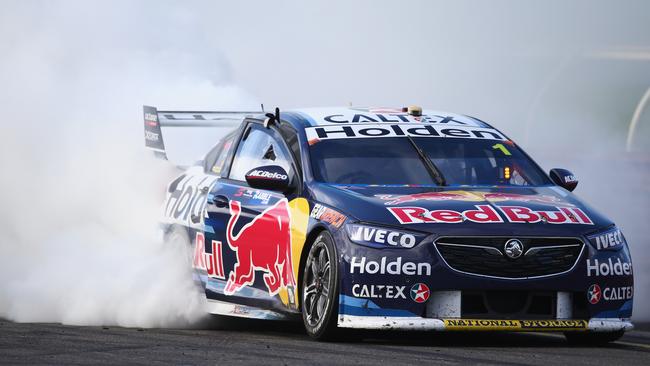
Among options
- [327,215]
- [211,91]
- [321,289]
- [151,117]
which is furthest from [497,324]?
[211,91]

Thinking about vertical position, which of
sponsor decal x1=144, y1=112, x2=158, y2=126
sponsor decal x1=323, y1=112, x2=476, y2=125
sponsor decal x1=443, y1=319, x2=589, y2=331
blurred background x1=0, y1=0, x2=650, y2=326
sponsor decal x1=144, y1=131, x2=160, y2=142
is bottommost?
blurred background x1=0, y1=0, x2=650, y2=326

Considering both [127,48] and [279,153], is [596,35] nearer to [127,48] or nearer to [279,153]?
[127,48]

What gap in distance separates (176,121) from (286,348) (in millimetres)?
4978

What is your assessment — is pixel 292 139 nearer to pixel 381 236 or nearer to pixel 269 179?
pixel 269 179

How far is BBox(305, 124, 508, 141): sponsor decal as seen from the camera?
29.1 feet

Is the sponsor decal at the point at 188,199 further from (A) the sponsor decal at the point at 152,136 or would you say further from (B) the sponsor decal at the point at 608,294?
(B) the sponsor decal at the point at 608,294

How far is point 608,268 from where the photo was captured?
7.68 metres

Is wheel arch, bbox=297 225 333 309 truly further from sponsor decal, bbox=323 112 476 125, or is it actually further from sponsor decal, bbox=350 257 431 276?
sponsor decal, bbox=323 112 476 125

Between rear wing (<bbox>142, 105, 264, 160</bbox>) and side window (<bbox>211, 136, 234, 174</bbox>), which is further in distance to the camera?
rear wing (<bbox>142, 105, 264, 160</bbox>)

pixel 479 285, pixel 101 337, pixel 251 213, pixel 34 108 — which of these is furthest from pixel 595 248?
pixel 34 108

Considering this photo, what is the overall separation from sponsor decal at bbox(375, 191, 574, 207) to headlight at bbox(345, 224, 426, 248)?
25cm

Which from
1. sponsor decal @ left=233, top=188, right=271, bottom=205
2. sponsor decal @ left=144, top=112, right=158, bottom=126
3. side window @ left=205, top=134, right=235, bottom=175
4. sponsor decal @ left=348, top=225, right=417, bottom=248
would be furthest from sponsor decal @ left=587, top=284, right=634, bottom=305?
sponsor decal @ left=144, top=112, right=158, bottom=126

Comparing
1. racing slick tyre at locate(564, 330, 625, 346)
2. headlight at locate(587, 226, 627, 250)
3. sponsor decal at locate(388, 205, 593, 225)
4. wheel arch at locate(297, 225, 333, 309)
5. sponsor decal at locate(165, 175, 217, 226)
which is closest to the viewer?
sponsor decal at locate(388, 205, 593, 225)

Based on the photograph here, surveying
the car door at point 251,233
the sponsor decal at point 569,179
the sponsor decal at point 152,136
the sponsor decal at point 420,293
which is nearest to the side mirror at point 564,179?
the sponsor decal at point 569,179
